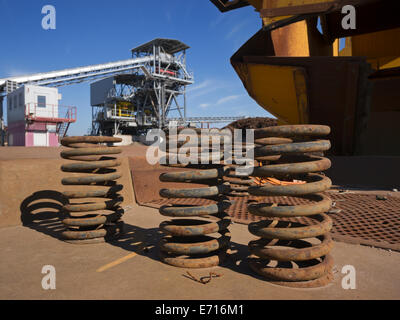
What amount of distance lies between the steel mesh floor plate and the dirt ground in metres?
0.34

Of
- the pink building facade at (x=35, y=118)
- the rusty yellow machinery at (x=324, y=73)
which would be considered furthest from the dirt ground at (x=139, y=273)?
the pink building facade at (x=35, y=118)

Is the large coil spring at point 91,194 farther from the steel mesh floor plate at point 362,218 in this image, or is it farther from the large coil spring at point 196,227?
the steel mesh floor plate at point 362,218

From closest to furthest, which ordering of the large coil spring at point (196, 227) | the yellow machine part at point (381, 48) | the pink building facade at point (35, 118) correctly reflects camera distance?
the large coil spring at point (196, 227) → the yellow machine part at point (381, 48) → the pink building facade at point (35, 118)

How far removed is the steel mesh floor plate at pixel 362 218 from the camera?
4.02 meters

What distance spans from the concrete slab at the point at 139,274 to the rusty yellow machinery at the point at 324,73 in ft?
18.0

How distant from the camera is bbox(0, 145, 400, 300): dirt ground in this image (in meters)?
2.42

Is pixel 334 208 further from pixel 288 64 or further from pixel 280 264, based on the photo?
pixel 288 64

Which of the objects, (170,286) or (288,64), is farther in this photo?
(288,64)

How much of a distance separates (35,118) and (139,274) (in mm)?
24221

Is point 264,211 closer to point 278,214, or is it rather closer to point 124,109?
point 278,214
